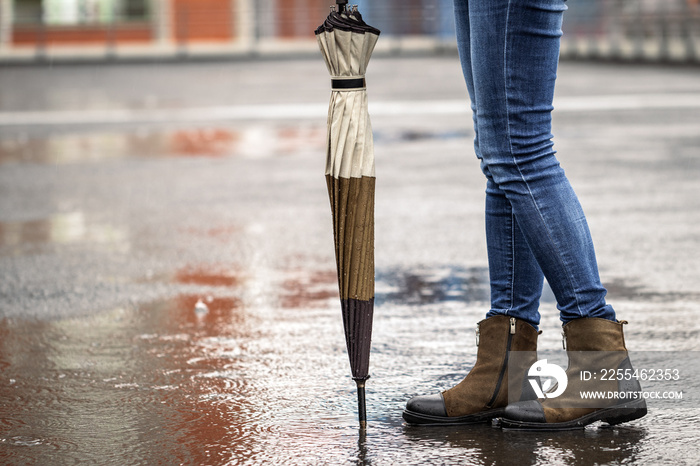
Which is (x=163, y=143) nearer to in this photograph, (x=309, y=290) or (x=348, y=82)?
(x=309, y=290)

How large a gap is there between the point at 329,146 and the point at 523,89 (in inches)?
19.5

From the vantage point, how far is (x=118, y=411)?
117 inches

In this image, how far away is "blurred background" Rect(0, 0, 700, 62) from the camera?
29.7 metres

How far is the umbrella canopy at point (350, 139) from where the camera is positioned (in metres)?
2.59

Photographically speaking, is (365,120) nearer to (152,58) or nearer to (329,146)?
(329,146)

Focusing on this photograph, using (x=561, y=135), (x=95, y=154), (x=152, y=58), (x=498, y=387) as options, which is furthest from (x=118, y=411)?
(x=152, y=58)

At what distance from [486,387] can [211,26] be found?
1292 inches

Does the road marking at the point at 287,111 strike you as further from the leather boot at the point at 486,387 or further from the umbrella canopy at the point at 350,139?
the umbrella canopy at the point at 350,139

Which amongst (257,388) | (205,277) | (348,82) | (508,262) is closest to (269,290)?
(205,277)

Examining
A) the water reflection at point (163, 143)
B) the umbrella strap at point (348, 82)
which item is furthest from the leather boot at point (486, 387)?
the water reflection at point (163, 143)

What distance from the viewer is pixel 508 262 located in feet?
9.47

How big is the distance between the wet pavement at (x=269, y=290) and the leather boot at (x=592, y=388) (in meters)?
0.05

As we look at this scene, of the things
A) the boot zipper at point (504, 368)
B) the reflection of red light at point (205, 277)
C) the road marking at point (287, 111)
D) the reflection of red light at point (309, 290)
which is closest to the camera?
the boot zipper at point (504, 368)

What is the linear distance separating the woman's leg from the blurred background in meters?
25.5
